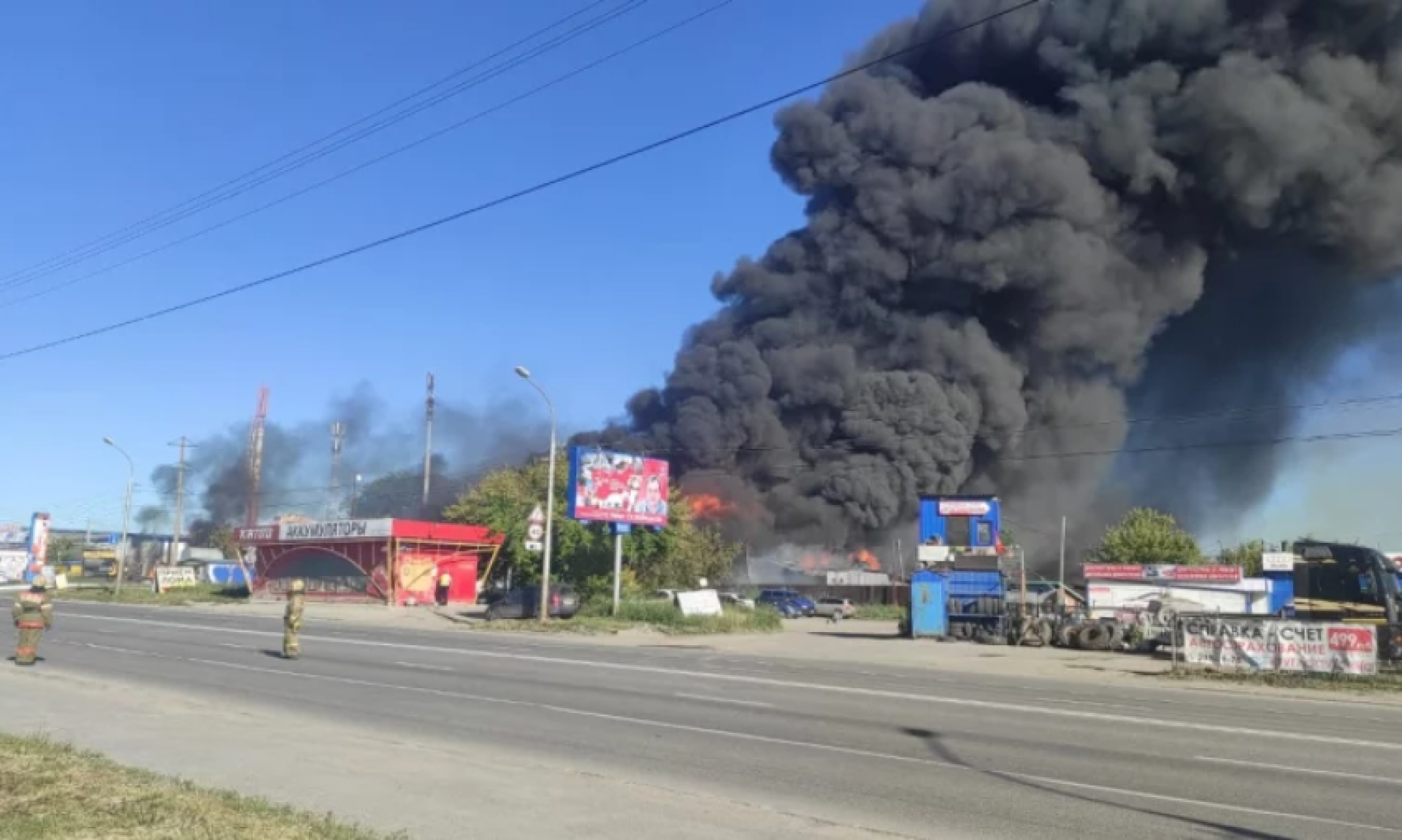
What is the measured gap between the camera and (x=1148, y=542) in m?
65.6

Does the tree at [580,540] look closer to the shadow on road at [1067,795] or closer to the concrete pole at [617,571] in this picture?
the concrete pole at [617,571]

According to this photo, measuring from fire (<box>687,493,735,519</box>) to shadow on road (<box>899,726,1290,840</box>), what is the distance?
49.5 m

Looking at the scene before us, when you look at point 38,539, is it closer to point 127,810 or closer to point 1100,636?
point 1100,636

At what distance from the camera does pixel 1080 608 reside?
101 ft

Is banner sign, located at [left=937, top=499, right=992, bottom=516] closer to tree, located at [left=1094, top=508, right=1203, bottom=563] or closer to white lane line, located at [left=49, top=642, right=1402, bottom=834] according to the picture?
white lane line, located at [left=49, top=642, right=1402, bottom=834]

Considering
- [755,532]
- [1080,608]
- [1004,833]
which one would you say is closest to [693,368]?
[755,532]

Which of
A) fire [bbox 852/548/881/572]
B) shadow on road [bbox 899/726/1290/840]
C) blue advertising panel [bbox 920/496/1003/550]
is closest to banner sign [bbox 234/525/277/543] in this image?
blue advertising panel [bbox 920/496/1003/550]

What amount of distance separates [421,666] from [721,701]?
6536 mm

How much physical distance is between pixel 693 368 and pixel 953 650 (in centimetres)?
3688

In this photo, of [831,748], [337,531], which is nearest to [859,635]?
[831,748]

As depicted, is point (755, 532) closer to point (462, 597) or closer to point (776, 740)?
point (462, 597)

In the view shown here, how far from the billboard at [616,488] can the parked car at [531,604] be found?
2736 mm

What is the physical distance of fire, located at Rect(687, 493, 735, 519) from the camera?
198 ft

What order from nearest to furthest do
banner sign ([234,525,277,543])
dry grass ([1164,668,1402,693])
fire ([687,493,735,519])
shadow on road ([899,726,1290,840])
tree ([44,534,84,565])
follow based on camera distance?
1. shadow on road ([899,726,1290,840])
2. dry grass ([1164,668,1402,693])
3. banner sign ([234,525,277,543])
4. fire ([687,493,735,519])
5. tree ([44,534,84,565])
